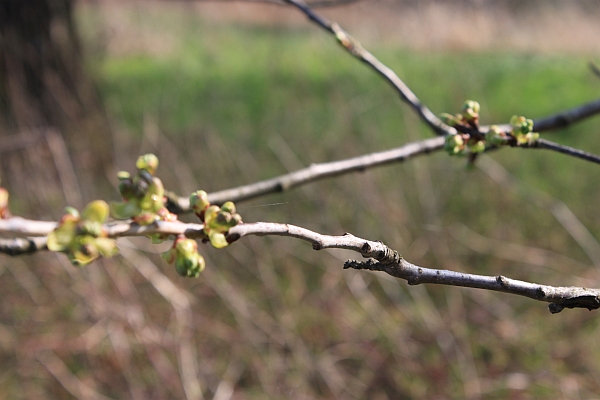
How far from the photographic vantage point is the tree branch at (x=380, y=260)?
12.5 inches

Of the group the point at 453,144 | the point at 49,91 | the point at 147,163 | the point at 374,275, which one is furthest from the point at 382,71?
the point at 49,91

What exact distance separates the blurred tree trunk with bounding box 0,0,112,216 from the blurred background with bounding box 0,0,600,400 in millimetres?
12

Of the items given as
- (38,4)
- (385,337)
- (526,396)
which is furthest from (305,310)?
(38,4)

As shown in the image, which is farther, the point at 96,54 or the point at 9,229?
the point at 96,54

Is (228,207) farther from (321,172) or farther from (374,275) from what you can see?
(374,275)

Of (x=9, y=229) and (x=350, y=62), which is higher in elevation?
(x=350, y=62)

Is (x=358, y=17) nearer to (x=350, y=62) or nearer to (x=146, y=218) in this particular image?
(x=350, y=62)

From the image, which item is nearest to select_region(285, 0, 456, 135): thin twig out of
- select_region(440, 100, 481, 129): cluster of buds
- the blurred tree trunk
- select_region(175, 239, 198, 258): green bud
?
select_region(440, 100, 481, 129): cluster of buds

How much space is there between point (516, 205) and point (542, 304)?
639 millimetres

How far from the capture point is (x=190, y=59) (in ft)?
14.6

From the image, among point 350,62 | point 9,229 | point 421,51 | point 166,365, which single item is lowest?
point 166,365

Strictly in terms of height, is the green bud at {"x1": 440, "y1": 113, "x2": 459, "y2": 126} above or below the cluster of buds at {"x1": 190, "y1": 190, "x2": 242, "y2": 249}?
above

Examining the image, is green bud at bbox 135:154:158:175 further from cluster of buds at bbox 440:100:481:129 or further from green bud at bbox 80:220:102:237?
cluster of buds at bbox 440:100:481:129

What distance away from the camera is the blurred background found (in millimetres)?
1717
